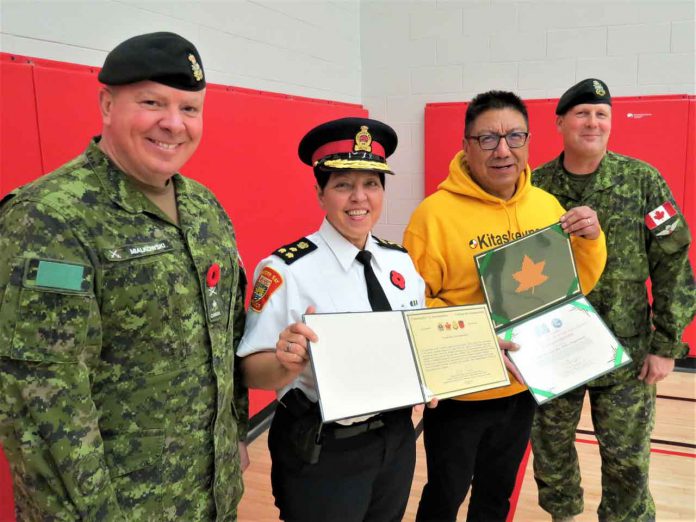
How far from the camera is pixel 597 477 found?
272cm

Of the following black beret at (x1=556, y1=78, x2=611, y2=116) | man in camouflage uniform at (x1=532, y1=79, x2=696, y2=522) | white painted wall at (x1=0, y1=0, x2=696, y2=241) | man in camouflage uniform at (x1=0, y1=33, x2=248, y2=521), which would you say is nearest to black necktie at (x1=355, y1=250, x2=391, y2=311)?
man in camouflage uniform at (x1=0, y1=33, x2=248, y2=521)

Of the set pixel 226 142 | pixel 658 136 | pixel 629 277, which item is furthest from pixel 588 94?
pixel 658 136

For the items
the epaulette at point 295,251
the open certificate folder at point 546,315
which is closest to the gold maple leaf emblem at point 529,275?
the open certificate folder at point 546,315

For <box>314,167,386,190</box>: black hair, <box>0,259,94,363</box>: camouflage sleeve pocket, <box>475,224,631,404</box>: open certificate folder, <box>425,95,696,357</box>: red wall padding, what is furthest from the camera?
<box>425,95,696,357</box>: red wall padding

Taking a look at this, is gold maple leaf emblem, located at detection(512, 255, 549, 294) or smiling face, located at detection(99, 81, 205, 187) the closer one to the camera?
smiling face, located at detection(99, 81, 205, 187)

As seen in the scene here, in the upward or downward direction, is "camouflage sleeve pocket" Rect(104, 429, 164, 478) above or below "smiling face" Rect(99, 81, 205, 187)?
below

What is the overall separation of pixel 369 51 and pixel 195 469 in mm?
4160

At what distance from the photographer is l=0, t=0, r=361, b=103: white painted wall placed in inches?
76.0

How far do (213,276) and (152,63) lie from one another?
1.58 ft

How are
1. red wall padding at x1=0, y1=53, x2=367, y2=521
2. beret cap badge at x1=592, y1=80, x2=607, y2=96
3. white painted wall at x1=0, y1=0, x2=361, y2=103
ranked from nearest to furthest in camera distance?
1. red wall padding at x1=0, y1=53, x2=367, y2=521
2. white painted wall at x1=0, y1=0, x2=361, y2=103
3. beret cap badge at x1=592, y1=80, x2=607, y2=96

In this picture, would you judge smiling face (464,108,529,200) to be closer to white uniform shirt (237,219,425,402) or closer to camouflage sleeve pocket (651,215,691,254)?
white uniform shirt (237,219,425,402)

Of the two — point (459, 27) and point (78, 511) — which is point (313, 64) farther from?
point (78, 511)

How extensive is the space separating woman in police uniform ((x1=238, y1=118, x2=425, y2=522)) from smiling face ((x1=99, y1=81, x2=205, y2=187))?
1.34 ft

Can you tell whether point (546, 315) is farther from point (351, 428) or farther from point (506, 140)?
point (351, 428)
